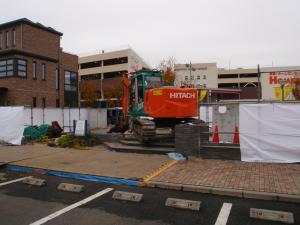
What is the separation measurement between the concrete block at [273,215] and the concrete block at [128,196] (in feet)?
7.74

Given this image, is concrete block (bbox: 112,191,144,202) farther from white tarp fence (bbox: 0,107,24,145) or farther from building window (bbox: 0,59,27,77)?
building window (bbox: 0,59,27,77)

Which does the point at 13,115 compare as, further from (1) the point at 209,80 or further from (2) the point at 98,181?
(1) the point at 209,80

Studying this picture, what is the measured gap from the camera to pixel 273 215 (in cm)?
592

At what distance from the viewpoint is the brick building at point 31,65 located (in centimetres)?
3173

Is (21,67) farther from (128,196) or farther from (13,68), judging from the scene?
(128,196)

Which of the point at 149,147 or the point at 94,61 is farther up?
the point at 94,61

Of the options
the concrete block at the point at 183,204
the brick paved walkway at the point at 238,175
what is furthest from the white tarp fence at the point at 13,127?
the concrete block at the point at 183,204

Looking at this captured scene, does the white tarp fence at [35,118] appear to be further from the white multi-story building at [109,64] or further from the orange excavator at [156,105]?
the white multi-story building at [109,64]

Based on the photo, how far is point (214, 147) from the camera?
11164 millimetres

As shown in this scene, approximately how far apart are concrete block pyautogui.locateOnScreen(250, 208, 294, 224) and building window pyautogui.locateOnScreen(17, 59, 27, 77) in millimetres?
30080

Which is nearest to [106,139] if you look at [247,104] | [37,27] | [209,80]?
[247,104]

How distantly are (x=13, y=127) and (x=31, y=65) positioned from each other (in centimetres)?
1782

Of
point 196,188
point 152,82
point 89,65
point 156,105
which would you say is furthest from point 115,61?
point 196,188

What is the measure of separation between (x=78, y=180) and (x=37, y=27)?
29.5 meters
